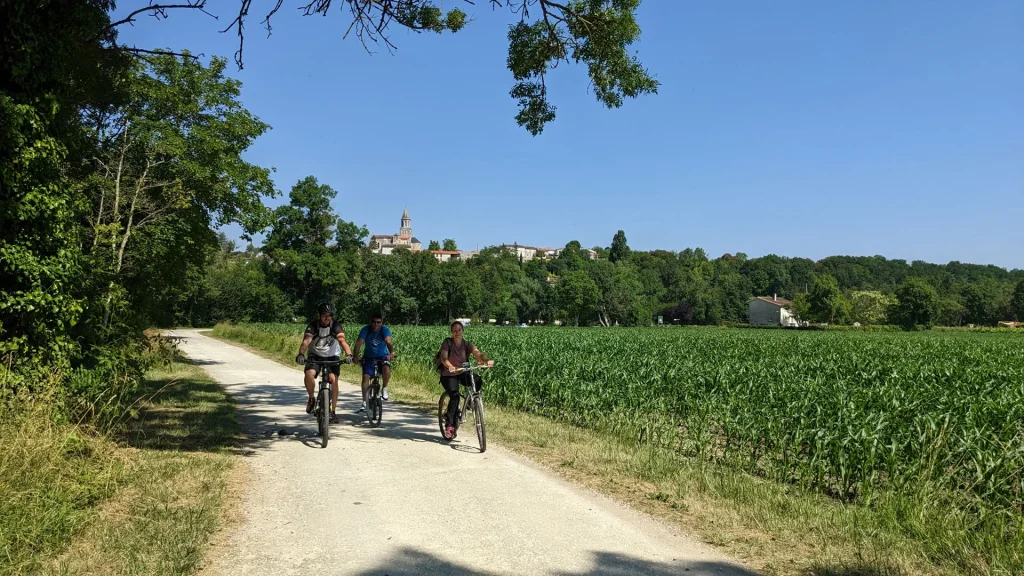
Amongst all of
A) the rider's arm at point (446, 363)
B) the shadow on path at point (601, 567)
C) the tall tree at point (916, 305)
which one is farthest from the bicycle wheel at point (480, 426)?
the tall tree at point (916, 305)

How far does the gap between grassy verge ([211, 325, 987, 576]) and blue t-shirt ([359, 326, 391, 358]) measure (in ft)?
8.24

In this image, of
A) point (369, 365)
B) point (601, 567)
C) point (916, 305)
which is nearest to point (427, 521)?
point (601, 567)

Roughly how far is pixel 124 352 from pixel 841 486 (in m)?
9.08

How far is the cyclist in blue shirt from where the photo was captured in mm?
9995

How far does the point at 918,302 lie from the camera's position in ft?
275

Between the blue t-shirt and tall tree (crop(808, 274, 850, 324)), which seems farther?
tall tree (crop(808, 274, 850, 324))

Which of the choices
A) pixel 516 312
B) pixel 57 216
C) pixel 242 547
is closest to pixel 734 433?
pixel 242 547

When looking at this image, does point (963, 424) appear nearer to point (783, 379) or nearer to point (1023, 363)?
point (783, 379)

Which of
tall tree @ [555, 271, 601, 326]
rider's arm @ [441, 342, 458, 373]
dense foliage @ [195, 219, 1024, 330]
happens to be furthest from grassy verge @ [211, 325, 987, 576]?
tall tree @ [555, 271, 601, 326]

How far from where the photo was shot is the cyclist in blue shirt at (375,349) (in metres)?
10.00

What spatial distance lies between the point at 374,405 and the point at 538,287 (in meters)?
95.6

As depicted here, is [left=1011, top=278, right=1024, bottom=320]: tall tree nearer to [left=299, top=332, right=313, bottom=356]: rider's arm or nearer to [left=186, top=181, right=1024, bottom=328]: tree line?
[left=186, top=181, right=1024, bottom=328]: tree line

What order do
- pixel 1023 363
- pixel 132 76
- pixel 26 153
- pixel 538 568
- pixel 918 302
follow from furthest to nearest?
1. pixel 918 302
2. pixel 1023 363
3. pixel 132 76
4. pixel 26 153
5. pixel 538 568

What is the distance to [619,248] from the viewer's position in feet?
558
